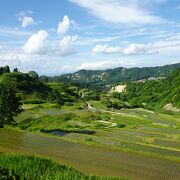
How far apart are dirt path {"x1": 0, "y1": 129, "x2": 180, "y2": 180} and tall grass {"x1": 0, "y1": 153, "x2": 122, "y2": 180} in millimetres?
4259

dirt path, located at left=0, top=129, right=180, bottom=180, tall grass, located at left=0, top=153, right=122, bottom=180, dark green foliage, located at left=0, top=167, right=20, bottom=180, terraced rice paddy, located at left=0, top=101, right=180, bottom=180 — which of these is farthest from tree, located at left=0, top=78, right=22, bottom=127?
dark green foliage, located at left=0, top=167, right=20, bottom=180

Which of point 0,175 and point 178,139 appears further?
point 178,139

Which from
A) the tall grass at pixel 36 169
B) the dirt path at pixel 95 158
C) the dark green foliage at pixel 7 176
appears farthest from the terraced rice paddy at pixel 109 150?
the dark green foliage at pixel 7 176

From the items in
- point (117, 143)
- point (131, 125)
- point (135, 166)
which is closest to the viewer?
point (135, 166)

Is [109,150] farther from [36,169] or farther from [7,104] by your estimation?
[7,104]

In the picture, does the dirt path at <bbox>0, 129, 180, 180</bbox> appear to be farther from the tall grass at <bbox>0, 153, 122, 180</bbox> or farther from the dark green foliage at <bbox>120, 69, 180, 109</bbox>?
the dark green foliage at <bbox>120, 69, 180, 109</bbox>

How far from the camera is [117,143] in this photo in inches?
1608

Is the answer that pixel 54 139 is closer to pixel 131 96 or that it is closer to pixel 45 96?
pixel 45 96

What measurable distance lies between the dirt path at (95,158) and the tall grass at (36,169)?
14.0ft

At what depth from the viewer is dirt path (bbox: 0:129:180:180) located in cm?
2748

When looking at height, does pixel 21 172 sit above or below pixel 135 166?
above

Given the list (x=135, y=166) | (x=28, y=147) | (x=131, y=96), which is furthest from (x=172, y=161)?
(x=131, y=96)

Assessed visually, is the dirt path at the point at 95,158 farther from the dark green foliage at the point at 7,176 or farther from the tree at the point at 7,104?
the dark green foliage at the point at 7,176

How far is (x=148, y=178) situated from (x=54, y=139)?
1828cm
